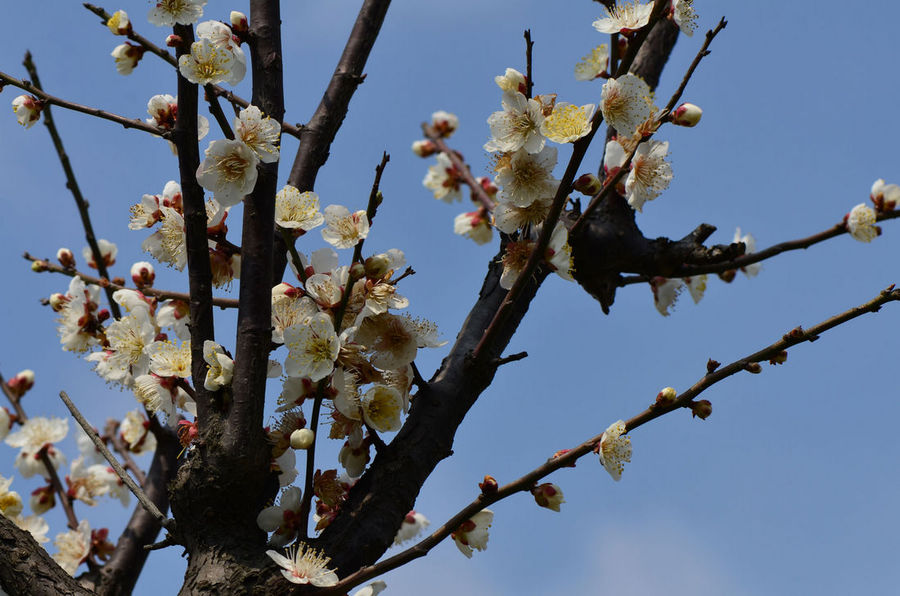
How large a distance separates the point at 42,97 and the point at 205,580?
3.99 ft

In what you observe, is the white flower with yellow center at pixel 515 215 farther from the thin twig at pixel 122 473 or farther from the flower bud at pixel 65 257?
the flower bud at pixel 65 257

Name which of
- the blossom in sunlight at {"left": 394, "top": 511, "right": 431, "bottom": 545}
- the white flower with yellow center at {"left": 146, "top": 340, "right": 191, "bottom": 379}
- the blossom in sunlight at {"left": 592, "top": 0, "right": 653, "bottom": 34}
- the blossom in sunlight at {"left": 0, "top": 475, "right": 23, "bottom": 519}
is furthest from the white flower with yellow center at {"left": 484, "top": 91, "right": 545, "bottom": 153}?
the blossom in sunlight at {"left": 0, "top": 475, "right": 23, "bottom": 519}

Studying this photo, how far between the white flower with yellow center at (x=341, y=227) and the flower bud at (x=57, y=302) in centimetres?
123

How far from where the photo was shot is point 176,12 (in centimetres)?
185

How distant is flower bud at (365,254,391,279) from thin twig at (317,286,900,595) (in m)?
0.55

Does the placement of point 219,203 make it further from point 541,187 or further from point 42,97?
point 541,187

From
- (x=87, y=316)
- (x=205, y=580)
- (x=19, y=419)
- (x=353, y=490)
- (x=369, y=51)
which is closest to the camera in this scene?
(x=205, y=580)

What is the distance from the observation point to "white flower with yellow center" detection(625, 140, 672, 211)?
6.95 feet

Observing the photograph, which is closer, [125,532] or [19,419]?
[125,532]

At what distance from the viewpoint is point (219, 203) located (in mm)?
1818

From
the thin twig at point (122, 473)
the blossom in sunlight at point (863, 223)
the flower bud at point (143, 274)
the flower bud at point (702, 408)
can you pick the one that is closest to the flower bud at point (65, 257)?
the flower bud at point (143, 274)

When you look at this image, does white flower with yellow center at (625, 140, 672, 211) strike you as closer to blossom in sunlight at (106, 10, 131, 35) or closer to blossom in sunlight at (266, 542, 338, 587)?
blossom in sunlight at (266, 542, 338, 587)

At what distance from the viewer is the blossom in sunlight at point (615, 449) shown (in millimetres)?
1710

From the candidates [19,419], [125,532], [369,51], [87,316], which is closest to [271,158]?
[369,51]
